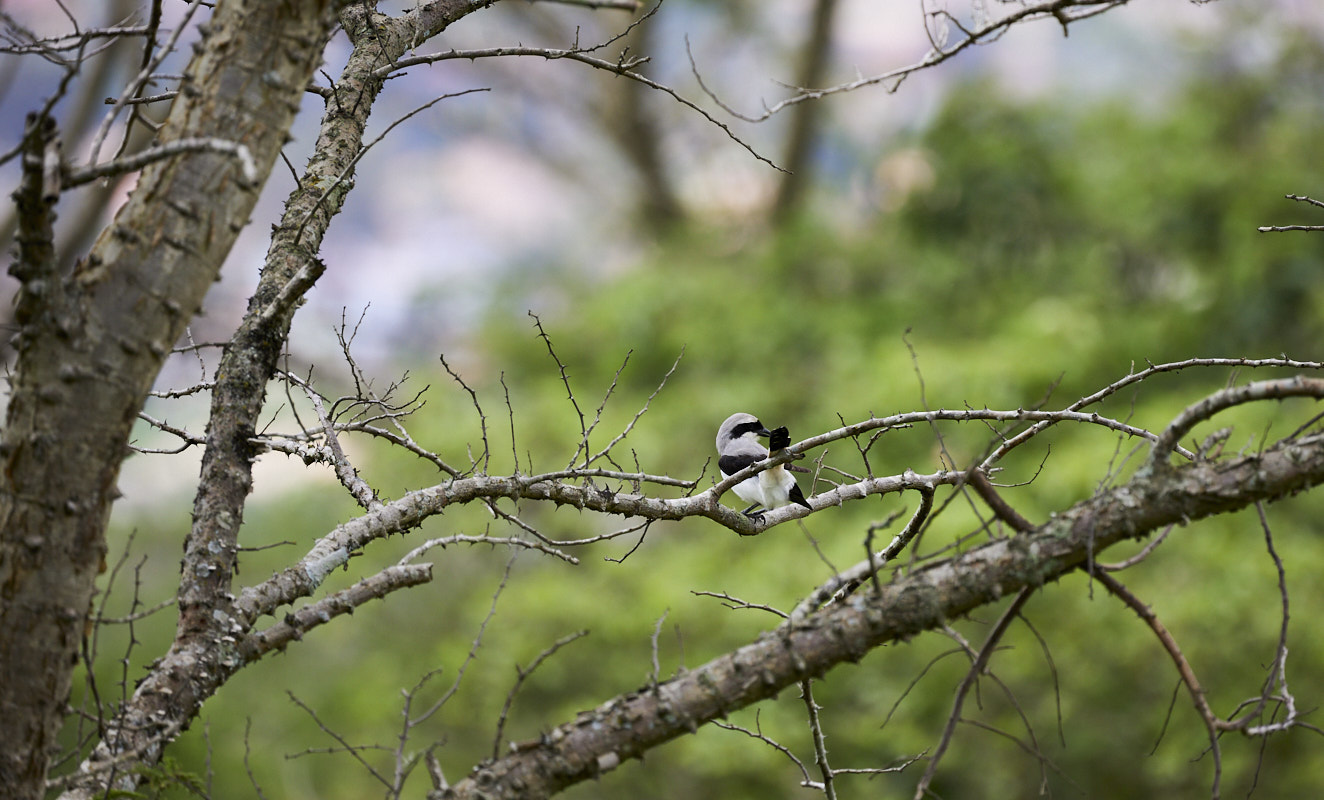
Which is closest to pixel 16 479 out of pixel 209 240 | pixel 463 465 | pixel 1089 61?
pixel 209 240

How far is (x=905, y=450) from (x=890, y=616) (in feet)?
23.4

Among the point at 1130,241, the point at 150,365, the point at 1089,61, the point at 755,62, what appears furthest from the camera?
the point at 1089,61

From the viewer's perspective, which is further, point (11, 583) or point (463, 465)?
point (463, 465)

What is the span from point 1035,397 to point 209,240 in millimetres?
7598

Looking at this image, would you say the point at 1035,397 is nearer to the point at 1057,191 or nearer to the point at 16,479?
the point at 1057,191

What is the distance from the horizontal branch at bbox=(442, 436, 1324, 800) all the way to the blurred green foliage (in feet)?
17.2

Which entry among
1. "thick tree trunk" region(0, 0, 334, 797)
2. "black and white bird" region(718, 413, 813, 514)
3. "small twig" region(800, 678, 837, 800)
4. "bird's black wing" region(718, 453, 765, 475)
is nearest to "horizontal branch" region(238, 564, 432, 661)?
"thick tree trunk" region(0, 0, 334, 797)

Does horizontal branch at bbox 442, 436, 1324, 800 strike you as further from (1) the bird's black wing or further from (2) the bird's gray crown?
(2) the bird's gray crown

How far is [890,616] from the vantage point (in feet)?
5.69

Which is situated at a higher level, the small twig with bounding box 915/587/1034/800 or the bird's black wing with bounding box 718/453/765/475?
the bird's black wing with bounding box 718/453/765/475

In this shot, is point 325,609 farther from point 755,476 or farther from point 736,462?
point 736,462

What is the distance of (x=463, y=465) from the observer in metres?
9.38

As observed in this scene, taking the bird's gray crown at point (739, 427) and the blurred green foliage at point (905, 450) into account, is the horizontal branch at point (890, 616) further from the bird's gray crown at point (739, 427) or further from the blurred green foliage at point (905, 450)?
the blurred green foliage at point (905, 450)

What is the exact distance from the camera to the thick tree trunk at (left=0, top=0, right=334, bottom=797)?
1723 mm
